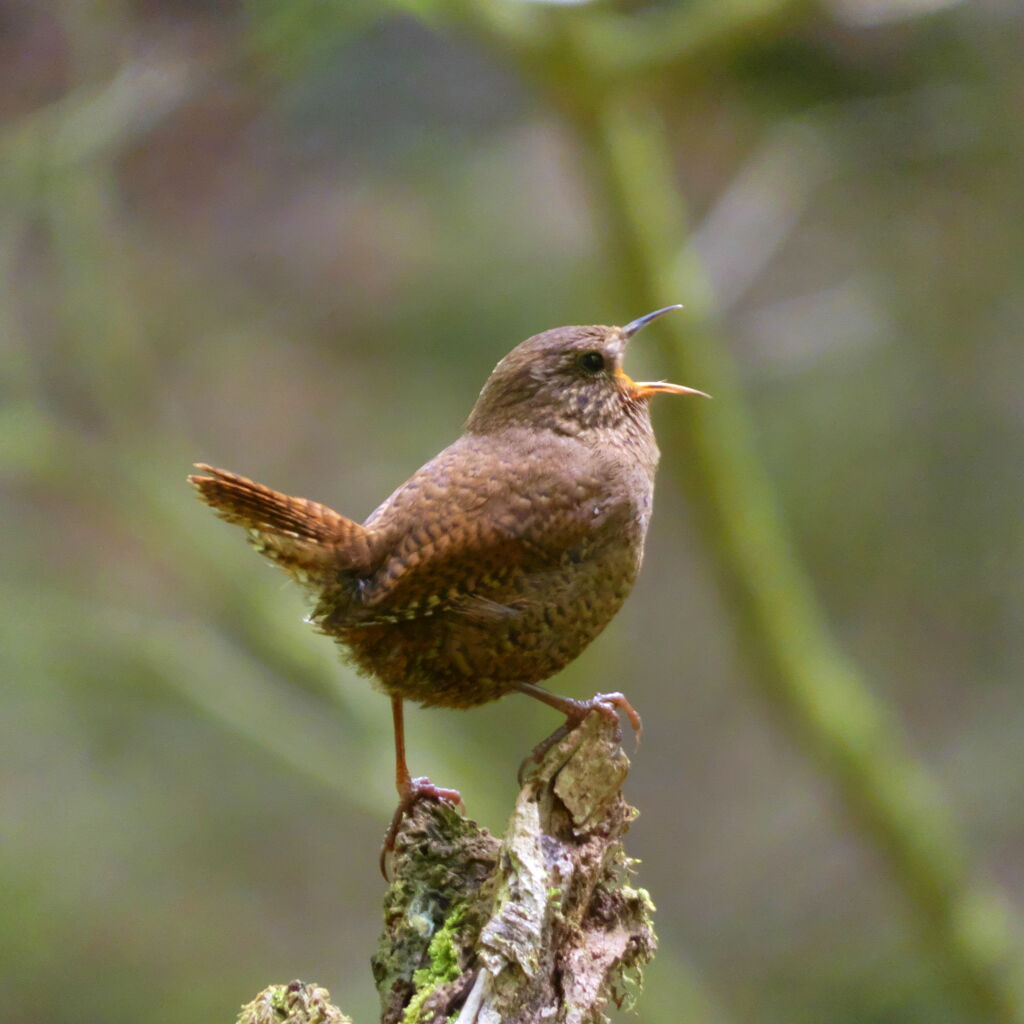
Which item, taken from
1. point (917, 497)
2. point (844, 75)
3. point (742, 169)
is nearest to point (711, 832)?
point (917, 497)

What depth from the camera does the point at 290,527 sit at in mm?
1868

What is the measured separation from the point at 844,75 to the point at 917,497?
2.14 m

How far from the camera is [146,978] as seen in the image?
206 inches

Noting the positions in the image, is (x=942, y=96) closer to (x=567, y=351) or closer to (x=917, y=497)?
(x=917, y=497)

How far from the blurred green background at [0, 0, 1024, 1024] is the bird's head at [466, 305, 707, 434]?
5.91 feet

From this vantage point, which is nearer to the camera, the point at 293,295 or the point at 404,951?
the point at 404,951

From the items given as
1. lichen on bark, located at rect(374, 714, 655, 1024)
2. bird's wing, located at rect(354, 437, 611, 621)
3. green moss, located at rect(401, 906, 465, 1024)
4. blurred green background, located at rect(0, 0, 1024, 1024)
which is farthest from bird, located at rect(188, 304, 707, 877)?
blurred green background, located at rect(0, 0, 1024, 1024)

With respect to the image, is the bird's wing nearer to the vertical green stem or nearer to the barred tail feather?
the barred tail feather

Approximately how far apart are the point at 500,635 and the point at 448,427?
381cm

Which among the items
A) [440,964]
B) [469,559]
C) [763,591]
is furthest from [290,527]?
[763,591]

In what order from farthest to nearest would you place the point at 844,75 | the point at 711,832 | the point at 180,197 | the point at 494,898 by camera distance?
the point at 711,832
the point at 180,197
the point at 844,75
the point at 494,898

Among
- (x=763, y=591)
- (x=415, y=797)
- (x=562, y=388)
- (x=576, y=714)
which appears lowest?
(x=415, y=797)

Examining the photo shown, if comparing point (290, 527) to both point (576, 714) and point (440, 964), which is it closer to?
point (576, 714)

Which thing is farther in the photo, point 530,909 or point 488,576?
point 488,576
